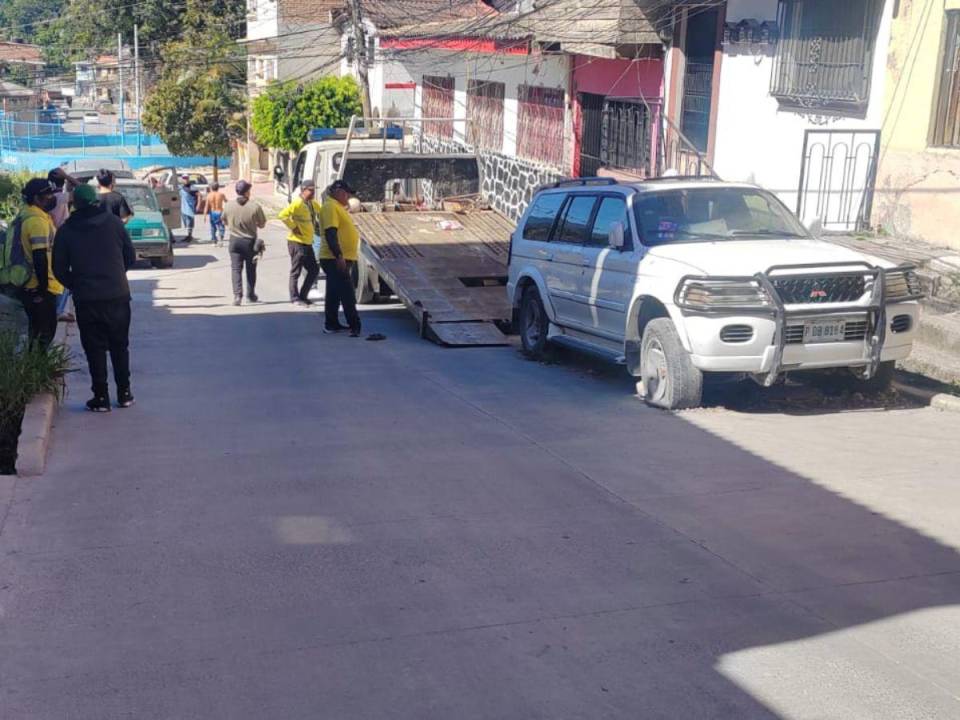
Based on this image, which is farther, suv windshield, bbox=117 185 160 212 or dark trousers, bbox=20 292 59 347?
suv windshield, bbox=117 185 160 212

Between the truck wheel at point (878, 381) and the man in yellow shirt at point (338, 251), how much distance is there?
6.17 metres

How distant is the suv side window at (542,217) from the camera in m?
12.1

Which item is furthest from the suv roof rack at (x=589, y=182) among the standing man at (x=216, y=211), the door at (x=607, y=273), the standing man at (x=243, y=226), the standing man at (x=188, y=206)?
the standing man at (x=188, y=206)

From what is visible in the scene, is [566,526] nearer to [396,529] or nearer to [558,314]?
[396,529]

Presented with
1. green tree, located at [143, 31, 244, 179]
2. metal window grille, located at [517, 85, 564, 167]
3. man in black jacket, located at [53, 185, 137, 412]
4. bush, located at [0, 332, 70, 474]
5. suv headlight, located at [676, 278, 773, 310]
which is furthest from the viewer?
green tree, located at [143, 31, 244, 179]

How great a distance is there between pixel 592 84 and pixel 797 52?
7.33m

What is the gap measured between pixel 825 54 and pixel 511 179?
1212 centimetres

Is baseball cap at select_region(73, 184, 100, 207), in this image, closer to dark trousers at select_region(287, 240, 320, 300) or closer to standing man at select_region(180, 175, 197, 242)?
dark trousers at select_region(287, 240, 320, 300)

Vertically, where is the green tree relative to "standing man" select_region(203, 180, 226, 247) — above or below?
above

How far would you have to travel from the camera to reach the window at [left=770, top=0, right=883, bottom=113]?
45.8ft

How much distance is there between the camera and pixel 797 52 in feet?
50.5

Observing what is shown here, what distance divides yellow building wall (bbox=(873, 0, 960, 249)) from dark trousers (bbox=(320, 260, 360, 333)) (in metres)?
6.10

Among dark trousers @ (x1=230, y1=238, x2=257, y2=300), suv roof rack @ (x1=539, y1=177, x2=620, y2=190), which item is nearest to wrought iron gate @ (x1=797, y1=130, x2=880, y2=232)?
suv roof rack @ (x1=539, y1=177, x2=620, y2=190)

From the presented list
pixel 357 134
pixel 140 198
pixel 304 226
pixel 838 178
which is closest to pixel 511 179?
pixel 357 134
